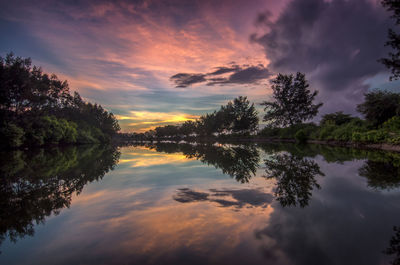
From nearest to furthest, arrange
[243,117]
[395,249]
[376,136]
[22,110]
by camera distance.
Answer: [395,249] → [376,136] → [22,110] → [243,117]

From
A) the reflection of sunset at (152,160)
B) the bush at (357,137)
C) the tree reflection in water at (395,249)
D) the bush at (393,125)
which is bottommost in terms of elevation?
the reflection of sunset at (152,160)

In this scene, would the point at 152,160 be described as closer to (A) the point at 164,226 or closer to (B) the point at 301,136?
(A) the point at 164,226

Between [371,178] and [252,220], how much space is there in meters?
4.72

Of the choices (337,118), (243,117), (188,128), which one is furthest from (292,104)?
(188,128)

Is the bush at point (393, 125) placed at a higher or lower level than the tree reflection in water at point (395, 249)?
higher

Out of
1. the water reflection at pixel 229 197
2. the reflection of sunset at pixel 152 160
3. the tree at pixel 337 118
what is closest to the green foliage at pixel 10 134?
the reflection of sunset at pixel 152 160

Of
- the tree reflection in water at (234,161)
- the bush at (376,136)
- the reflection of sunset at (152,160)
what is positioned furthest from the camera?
the bush at (376,136)

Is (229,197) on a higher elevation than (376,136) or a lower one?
lower

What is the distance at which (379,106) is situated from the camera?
18.6m

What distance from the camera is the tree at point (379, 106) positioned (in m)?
18.5

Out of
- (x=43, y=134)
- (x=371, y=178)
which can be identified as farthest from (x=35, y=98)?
(x=371, y=178)

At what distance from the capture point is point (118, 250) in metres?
2.25

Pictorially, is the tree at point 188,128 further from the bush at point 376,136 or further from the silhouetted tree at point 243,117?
the bush at point 376,136

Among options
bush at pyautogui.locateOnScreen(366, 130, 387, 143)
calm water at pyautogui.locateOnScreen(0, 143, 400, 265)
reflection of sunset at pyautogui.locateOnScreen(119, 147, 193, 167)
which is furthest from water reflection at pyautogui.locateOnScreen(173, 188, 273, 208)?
bush at pyautogui.locateOnScreen(366, 130, 387, 143)
